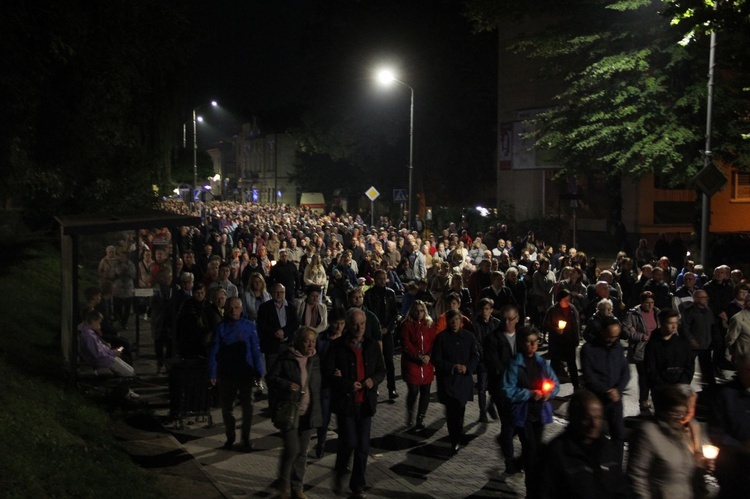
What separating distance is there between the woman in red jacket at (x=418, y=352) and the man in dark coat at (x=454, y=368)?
59 cm

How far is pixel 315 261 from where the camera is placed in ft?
58.2

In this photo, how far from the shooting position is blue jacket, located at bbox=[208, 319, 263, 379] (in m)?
9.19

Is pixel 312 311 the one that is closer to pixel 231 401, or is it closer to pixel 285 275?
pixel 231 401

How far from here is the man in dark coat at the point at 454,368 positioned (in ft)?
29.9

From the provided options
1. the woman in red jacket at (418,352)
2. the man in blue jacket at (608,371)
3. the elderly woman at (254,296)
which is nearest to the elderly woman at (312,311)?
the elderly woman at (254,296)

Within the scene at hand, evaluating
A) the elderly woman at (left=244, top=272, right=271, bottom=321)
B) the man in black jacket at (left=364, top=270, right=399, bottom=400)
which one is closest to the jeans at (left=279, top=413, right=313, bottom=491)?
the man in black jacket at (left=364, top=270, right=399, bottom=400)

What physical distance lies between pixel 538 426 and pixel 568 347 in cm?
368

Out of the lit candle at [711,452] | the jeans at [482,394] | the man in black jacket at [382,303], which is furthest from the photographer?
the man in black jacket at [382,303]

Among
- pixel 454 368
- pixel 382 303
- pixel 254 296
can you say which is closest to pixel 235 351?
pixel 454 368

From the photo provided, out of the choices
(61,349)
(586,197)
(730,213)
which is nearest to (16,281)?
(61,349)

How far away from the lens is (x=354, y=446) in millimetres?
7680

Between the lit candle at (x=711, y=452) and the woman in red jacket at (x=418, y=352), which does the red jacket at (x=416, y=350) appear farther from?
the lit candle at (x=711, y=452)

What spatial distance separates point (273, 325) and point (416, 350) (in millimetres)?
2352

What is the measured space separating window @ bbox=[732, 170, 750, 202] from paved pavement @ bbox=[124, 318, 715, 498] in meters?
24.6
